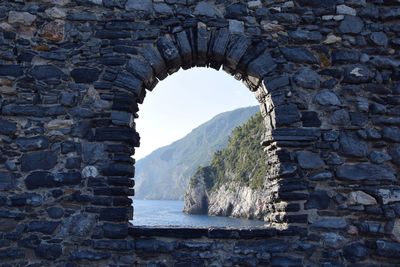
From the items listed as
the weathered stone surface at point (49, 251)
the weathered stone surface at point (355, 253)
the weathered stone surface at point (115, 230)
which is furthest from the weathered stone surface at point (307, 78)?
the weathered stone surface at point (49, 251)

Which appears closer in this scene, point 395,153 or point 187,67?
point 395,153

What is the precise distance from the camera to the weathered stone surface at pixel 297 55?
522cm

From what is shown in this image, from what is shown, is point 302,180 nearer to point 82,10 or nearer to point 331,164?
point 331,164

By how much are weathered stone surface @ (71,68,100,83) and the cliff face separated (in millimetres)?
46965

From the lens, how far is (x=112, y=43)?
5148mm

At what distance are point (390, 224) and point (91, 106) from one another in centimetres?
415

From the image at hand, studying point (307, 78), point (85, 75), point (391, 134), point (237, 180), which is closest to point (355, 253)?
point (391, 134)

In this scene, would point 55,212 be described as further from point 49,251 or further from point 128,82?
point 128,82

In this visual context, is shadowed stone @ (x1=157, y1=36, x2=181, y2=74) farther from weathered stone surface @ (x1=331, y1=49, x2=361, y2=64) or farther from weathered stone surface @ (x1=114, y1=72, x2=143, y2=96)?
weathered stone surface @ (x1=331, y1=49, x2=361, y2=64)

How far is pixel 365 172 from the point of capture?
16.3ft

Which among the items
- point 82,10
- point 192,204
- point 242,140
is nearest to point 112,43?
point 82,10

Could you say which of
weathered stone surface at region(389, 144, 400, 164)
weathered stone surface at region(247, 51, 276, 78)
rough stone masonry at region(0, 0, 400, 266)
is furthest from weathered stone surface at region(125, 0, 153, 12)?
weathered stone surface at region(389, 144, 400, 164)

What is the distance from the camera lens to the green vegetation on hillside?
192 feet

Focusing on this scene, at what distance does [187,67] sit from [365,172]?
2.82m
